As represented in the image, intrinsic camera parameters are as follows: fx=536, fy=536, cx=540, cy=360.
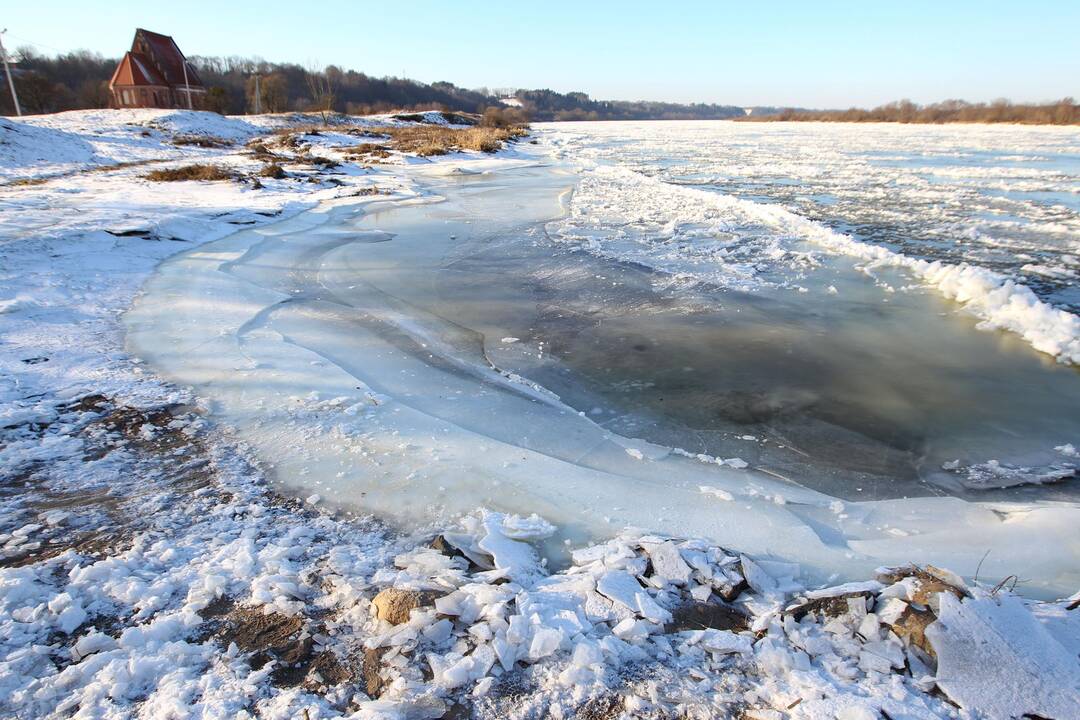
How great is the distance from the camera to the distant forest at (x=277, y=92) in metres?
48.6

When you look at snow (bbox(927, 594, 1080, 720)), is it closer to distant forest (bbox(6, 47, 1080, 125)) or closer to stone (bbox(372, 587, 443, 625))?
stone (bbox(372, 587, 443, 625))

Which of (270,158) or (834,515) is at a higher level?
(270,158)

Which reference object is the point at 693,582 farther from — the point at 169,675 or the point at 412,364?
the point at 412,364

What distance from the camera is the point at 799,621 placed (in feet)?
7.75

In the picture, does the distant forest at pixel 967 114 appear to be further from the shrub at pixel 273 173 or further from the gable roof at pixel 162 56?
the gable roof at pixel 162 56

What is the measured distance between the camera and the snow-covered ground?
6.55ft

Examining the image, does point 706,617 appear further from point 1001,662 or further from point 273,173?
point 273,173

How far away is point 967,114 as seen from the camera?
62.0 meters

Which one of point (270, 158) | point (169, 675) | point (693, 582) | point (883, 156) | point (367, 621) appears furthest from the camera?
point (883, 156)

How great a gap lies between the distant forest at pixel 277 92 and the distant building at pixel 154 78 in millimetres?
2216

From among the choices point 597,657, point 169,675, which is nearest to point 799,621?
point 597,657

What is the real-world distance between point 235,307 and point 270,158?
17093 mm

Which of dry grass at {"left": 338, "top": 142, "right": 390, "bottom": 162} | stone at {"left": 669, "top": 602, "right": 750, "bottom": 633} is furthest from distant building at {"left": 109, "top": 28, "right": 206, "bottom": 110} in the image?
stone at {"left": 669, "top": 602, "right": 750, "bottom": 633}

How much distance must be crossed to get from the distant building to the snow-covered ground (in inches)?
2218
